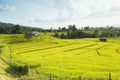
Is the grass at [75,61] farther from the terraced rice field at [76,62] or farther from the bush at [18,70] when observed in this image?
the bush at [18,70]

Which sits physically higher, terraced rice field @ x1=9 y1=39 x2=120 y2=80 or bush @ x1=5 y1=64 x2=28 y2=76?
bush @ x1=5 y1=64 x2=28 y2=76

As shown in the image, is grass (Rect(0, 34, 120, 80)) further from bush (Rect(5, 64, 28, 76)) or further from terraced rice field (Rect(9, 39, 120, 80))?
bush (Rect(5, 64, 28, 76))

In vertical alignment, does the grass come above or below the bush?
below

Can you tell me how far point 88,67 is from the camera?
5275 cm

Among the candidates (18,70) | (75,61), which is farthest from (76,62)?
(18,70)

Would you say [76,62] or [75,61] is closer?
[76,62]

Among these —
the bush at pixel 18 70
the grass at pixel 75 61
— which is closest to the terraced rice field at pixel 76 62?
the grass at pixel 75 61

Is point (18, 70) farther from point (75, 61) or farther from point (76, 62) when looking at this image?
point (75, 61)

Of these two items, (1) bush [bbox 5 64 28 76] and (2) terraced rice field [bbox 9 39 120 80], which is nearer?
(1) bush [bbox 5 64 28 76]

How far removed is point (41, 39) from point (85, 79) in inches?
4119

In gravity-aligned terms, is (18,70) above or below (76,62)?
above

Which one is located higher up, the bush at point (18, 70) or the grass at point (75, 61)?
the bush at point (18, 70)

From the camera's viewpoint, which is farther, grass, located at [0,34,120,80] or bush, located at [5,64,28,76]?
grass, located at [0,34,120,80]

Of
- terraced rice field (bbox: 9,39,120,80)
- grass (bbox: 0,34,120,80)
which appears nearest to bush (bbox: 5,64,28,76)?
grass (bbox: 0,34,120,80)
